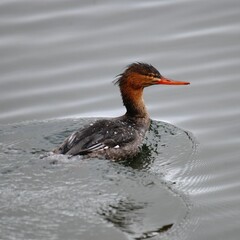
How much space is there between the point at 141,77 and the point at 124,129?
770 millimetres

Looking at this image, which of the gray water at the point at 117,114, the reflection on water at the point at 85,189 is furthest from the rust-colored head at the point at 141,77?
the reflection on water at the point at 85,189

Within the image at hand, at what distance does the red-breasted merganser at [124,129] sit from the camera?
8.41 m

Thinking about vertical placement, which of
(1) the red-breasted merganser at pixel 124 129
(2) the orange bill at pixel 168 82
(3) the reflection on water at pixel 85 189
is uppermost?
(2) the orange bill at pixel 168 82

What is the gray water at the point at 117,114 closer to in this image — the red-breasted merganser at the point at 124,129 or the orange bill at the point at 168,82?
the red-breasted merganser at the point at 124,129

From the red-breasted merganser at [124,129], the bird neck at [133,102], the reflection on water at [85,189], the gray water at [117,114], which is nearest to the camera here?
the reflection on water at [85,189]

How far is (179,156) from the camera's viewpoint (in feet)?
28.0

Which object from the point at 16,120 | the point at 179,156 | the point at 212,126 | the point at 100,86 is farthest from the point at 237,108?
the point at 16,120

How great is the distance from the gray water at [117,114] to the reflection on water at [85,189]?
0.05 ft

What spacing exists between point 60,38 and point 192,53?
6.64 ft

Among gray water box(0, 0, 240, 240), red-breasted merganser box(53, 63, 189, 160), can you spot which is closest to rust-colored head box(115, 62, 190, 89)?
red-breasted merganser box(53, 63, 189, 160)

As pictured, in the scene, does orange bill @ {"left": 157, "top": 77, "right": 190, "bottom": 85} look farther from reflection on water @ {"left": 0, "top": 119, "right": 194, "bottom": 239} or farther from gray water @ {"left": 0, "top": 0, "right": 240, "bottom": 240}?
reflection on water @ {"left": 0, "top": 119, "right": 194, "bottom": 239}

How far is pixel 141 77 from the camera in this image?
929 centimetres

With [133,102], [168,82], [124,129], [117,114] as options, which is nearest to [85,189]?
[124,129]

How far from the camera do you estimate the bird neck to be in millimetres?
9369
